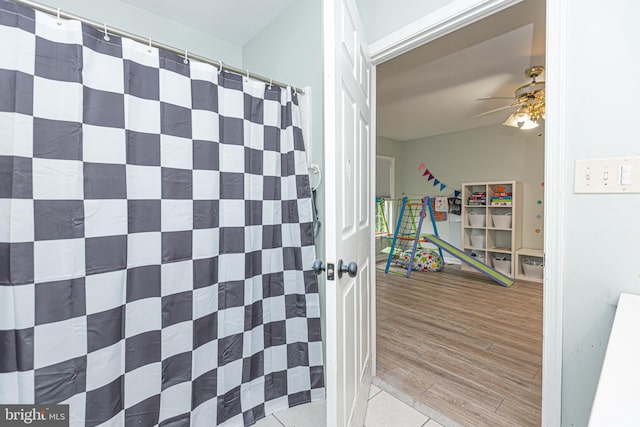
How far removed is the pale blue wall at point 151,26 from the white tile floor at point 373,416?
2.35 m

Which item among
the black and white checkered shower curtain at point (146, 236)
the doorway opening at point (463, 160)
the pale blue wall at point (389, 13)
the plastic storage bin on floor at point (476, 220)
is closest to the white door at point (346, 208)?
the pale blue wall at point (389, 13)

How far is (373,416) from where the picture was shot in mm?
1426

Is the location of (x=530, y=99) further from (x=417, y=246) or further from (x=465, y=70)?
(x=417, y=246)

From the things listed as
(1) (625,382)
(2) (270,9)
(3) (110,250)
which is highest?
(2) (270,9)

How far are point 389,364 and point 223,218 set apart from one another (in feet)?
4.79

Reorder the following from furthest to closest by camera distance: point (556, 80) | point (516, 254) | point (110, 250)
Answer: point (516, 254) → point (110, 250) → point (556, 80)

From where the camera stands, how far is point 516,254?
13.5 feet

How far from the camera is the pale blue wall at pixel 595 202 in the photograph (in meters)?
0.84

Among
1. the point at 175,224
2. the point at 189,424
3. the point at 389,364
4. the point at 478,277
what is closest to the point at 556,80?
the point at 175,224

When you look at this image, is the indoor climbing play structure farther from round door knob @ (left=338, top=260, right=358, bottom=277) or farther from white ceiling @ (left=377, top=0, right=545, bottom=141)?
round door knob @ (left=338, top=260, right=358, bottom=277)

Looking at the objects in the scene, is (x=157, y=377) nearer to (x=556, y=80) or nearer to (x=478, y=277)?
(x=556, y=80)

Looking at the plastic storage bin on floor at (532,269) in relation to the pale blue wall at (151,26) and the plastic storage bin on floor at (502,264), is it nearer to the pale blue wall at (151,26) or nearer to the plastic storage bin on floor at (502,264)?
the plastic storage bin on floor at (502,264)

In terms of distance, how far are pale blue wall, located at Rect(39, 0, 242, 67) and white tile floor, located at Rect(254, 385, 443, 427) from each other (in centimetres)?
235

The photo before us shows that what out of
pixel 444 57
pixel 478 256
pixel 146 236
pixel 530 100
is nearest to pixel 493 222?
pixel 478 256
